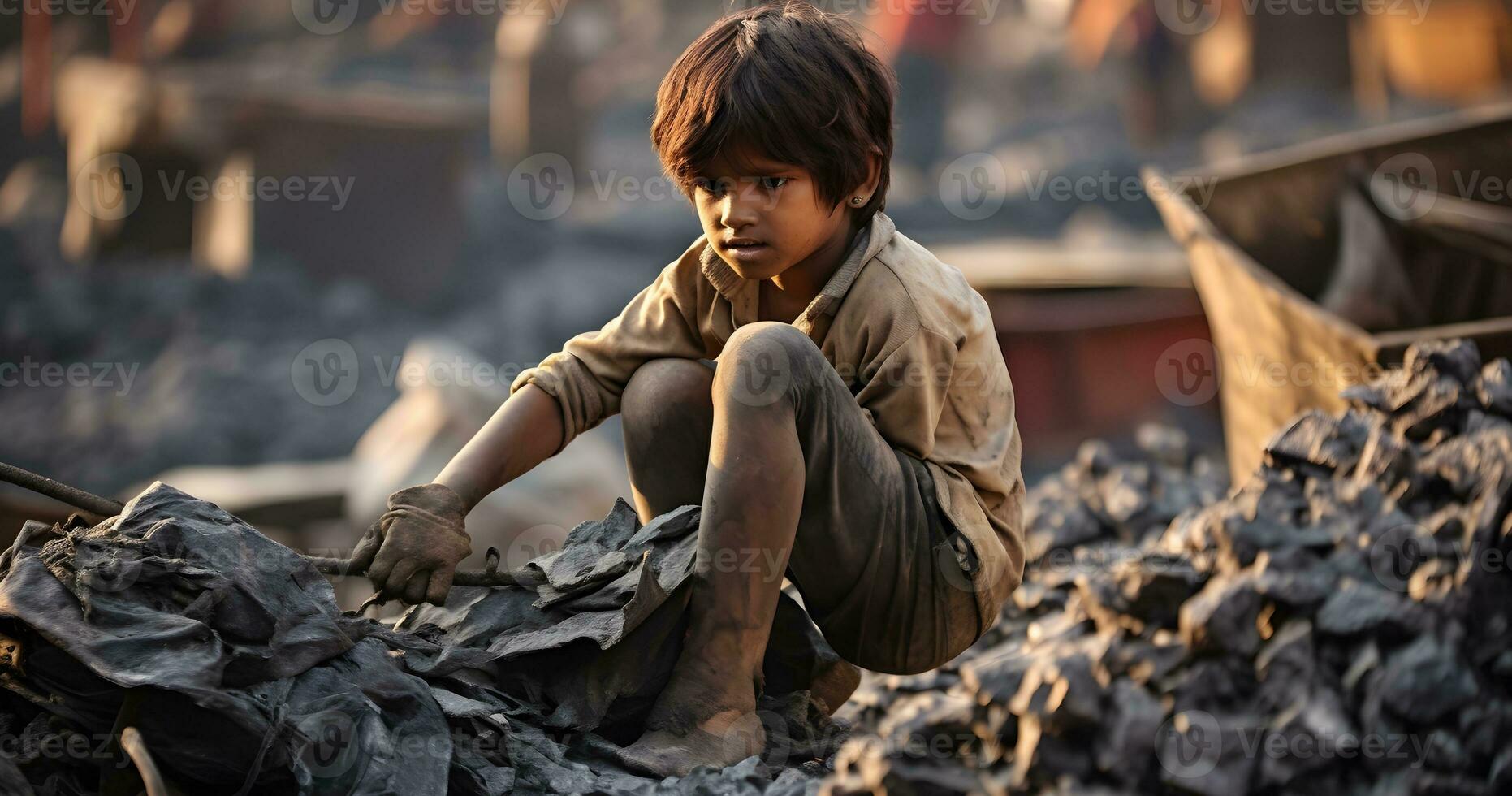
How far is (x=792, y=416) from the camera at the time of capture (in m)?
1.56

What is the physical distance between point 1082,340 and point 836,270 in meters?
4.79

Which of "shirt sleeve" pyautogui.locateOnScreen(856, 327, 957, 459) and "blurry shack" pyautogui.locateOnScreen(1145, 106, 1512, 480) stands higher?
"blurry shack" pyautogui.locateOnScreen(1145, 106, 1512, 480)

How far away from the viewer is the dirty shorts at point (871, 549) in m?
1.59

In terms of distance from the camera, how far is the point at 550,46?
486 inches

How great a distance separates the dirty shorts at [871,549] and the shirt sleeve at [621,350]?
1.29 ft

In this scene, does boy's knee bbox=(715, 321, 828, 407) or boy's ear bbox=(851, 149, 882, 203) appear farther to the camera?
boy's ear bbox=(851, 149, 882, 203)

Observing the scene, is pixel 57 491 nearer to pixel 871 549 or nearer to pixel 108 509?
pixel 108 509

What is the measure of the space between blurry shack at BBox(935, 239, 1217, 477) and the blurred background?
2 cm

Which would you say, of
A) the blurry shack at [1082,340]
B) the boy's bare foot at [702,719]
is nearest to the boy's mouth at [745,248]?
the boy's bare foot at [702,719]

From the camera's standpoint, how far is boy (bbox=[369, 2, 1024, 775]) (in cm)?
156

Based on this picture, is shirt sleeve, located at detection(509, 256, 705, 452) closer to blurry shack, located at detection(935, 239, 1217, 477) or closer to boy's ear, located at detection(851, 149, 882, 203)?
boy's ear, located at detection(851, 149, 882, 203)

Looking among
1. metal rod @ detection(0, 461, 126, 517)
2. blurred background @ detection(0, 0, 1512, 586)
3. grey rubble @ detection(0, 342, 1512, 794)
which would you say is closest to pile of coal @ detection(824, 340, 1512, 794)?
grey rubble @ detection(0, 342, 1512, 794)

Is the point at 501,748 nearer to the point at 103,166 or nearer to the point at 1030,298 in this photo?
the point at 1030,298

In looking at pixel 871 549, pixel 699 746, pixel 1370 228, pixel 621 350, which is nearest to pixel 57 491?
pixel 621 350
